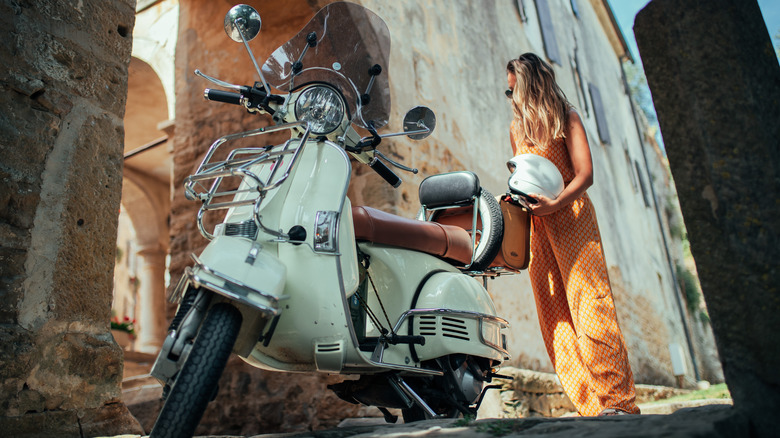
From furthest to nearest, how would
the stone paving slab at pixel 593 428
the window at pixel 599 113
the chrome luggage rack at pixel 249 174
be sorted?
1. the window at pixel 599 113
2. the chrome luggage rack at pixel 249 174
3. the stone paving slab at pixel 593 428

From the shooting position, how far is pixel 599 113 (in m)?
11.3

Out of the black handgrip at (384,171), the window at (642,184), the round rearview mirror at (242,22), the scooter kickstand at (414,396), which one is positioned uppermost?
the window at (642,184)

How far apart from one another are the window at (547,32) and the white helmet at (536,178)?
6974mm

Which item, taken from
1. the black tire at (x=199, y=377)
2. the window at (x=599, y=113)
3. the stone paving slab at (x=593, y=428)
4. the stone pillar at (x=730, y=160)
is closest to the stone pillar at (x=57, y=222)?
the black tire at (x=199, y=377)

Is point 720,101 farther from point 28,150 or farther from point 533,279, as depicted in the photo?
point 28,150

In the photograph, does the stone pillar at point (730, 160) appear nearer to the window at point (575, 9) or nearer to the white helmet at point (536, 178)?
the white helmet at point (536, 178)

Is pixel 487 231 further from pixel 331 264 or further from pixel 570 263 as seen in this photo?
pixel 331 264

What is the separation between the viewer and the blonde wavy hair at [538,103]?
2.93 metres

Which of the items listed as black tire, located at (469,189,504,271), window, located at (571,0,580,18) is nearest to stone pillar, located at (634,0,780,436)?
black tire, located at (469,189,504,271)

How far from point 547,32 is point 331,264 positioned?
8571 millimetres

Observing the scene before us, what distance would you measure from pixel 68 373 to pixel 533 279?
2071 mm

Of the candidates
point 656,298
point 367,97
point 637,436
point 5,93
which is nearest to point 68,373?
point 5,93

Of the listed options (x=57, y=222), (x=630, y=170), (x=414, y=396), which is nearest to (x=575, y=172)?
(x=414, y=396)

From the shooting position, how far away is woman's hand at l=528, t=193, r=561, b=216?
2.74m
